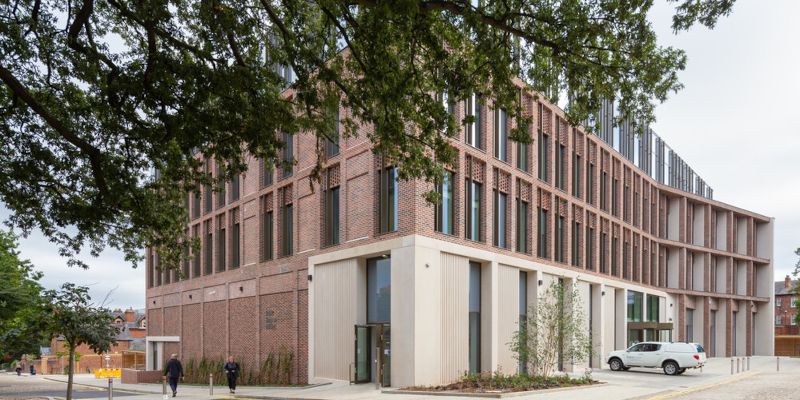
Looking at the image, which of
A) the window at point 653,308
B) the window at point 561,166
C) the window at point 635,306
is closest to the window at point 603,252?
the window at point 635,306

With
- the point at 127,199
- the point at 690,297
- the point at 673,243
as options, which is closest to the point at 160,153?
the point at 127,199

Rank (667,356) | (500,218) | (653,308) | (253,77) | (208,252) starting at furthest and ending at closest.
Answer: (653,308) → (208,252) → (667,356) → (500,218) → (253,77)

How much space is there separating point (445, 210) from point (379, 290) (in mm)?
3578

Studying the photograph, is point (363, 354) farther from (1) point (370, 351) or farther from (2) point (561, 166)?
(2) point (561, 166)

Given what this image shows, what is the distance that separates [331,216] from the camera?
91.8 feet

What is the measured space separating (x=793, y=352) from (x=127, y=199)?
65779 mm

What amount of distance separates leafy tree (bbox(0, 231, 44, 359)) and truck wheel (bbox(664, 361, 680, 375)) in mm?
24967

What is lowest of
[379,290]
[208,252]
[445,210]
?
[379,290]

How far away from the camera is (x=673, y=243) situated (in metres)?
53.5

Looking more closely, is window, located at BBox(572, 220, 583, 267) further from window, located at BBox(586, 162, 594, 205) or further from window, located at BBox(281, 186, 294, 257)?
window, located at BBox(281, 186, 294, 257)

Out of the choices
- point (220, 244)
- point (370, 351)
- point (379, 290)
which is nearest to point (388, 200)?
point (379, 290)

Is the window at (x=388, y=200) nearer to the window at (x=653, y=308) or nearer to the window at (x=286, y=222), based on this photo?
the window at (x=286, y=222)

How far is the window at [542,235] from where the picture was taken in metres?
31.8

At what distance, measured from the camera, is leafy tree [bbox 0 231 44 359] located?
26.7 metres
